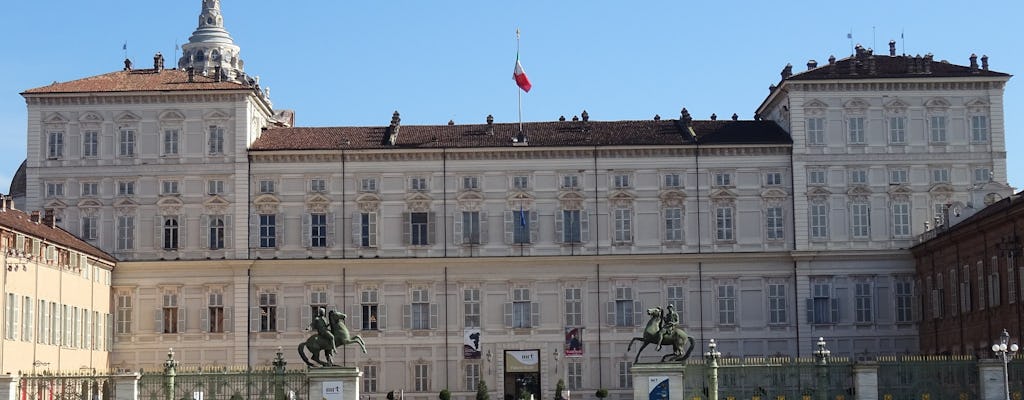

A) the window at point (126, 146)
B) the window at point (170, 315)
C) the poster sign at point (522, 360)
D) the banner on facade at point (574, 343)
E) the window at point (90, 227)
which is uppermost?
the window at point (126, 146)

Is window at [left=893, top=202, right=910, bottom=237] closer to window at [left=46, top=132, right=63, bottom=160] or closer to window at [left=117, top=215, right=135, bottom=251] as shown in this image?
window at [left=117, top=215, right=135, bottom=251]

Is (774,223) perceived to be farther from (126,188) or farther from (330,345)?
(126,188)

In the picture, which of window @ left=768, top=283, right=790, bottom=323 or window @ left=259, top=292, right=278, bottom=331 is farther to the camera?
window @ left=768, top=283, right=790, bottom=323

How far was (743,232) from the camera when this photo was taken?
7569cm

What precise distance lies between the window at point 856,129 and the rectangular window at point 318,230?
25.5 metres

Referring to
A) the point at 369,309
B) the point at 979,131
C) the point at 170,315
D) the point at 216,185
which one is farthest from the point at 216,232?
the point at 979,131

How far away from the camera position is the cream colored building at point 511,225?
7481cm

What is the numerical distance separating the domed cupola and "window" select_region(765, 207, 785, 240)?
72429 mm

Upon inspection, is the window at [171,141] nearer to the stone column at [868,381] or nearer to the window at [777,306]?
the window at [777,306]

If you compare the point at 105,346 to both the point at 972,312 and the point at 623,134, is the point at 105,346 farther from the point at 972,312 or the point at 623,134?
the point at 972,312

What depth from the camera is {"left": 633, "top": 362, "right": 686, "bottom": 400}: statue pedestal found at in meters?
50.4

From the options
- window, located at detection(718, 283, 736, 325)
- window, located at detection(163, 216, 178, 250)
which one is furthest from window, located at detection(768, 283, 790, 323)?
window, located at detection(163, 216, 178, 250)

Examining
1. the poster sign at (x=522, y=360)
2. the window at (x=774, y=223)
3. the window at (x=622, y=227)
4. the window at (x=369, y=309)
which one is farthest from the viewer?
the window at (x=622, y=227)

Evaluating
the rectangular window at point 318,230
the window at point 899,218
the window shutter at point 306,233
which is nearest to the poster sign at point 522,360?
the rectangular window at point 318,230
